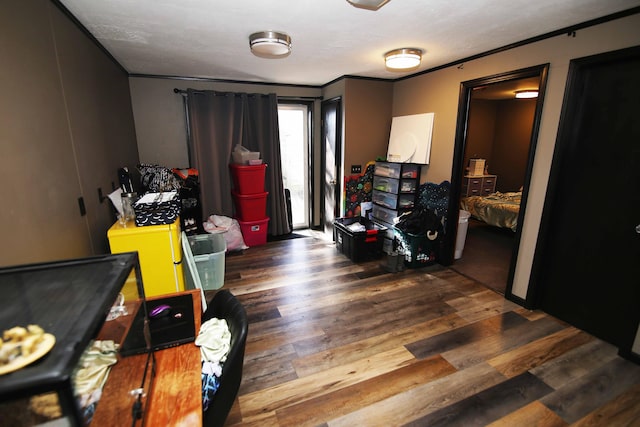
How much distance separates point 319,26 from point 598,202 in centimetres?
247

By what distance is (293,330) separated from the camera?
7.88 ft

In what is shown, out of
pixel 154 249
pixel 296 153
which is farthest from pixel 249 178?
pixel 154 249

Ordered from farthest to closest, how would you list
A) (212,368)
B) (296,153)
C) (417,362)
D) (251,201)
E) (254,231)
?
(296,153)
(254,231)
(251,201)
(417,362)
(212,368)

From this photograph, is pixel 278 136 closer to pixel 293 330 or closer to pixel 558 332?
pixel 293 330

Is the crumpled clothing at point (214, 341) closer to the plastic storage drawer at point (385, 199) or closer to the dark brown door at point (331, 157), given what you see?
the plastic storage drawer at point (385, 199)

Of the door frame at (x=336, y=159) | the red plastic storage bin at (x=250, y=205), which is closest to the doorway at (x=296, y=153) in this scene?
the door frame at (x=336, y=159)

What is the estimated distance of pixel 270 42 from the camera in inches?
87.1

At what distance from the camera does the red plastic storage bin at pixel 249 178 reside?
13.0 feet

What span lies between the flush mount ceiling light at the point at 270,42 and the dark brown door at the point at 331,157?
1772 millimetres

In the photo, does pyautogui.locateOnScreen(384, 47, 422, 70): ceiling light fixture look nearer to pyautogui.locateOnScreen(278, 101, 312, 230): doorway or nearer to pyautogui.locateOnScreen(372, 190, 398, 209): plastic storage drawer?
pyautogui.locateOnScreen(372, 190, 398, 209): plastic storage drawer

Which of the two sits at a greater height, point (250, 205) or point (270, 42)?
point (270, 42)

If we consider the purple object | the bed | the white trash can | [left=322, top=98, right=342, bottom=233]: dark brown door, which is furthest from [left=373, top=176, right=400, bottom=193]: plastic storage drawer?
the purple object

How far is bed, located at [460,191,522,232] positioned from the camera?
14.4ft

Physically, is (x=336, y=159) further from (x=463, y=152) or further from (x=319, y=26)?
(x=319, y=26)
